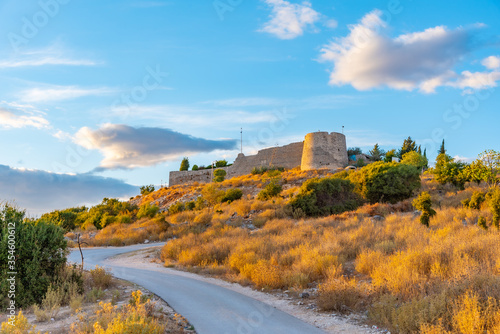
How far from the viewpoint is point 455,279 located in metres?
7.86

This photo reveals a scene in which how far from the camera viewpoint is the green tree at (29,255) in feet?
29.7

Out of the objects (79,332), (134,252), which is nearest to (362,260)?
(79,332)

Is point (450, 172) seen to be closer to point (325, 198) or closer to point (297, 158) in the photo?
point (325, 198)

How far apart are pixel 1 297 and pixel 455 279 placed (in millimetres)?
10769

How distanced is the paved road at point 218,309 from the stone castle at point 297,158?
46.8 metres

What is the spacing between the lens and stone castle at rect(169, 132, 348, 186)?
189ft

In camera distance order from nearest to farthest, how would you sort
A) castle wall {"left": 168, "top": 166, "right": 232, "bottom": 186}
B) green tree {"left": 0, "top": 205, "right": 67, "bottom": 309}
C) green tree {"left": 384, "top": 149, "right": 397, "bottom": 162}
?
green tree {"left": 0, "top": 205, "right": 67, "bottom": 309}
green tree {"left": 384, "top": 149, "right": 397, "bottom": 162}
castle wall {"left": 168, "top": 166, "right": 232, "bottom": 186}

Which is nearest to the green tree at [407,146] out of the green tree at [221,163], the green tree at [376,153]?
the green tree at [376,153]

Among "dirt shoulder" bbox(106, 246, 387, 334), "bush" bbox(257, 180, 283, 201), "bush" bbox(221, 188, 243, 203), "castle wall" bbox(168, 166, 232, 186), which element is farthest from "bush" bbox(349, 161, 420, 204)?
"castle wall" bbox(168, 166, 232, 186)

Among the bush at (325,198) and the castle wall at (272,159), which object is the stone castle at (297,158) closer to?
the castle wall at (272,159)

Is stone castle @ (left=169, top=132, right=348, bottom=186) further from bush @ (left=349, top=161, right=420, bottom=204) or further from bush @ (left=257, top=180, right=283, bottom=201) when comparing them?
bush @ (left=349, top=161, right=420, bottom=204)

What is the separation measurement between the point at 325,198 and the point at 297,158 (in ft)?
118

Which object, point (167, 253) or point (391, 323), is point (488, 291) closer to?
point (391, 323)

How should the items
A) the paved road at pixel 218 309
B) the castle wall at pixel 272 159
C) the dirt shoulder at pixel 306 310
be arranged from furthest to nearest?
1. the castle wall at pixel 272 159
2. the dirt shoulder at pixel 306 310
3. the paved road at pixel 218 309
